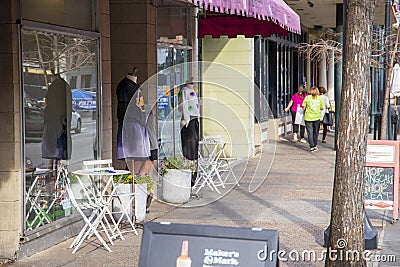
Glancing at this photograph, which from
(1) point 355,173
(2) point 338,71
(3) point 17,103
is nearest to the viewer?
(1) point 355,173

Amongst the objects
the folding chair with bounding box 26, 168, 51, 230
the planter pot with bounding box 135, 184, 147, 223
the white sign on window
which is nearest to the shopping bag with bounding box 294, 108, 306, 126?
the white sign on window

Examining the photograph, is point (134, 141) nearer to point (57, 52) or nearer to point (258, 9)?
point (57, 52)

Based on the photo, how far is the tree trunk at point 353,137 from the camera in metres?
5.98

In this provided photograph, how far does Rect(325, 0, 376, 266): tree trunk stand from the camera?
19.6ft

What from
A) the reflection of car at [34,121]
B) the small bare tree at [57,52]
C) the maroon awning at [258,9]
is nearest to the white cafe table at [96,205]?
the reflection of car at [34,121]

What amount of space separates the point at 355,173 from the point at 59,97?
4.37 m

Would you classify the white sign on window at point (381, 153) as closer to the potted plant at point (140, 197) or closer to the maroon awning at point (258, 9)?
the maroon awning at point (258, 9)

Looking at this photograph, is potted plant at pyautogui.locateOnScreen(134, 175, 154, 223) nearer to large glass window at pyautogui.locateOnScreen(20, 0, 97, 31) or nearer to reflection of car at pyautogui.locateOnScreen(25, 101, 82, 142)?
reflection of car at pyautogui.locateOnScreen(25, 101, 82, 142)

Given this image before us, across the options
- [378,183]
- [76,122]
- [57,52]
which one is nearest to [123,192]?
[76,122]

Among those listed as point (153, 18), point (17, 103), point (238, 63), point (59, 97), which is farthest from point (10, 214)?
point (238, 63)

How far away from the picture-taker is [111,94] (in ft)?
37.5

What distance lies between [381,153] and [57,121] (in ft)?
13.6

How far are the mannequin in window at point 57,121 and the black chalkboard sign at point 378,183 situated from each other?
383 cm

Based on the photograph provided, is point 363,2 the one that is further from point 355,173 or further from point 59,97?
point 59,97
